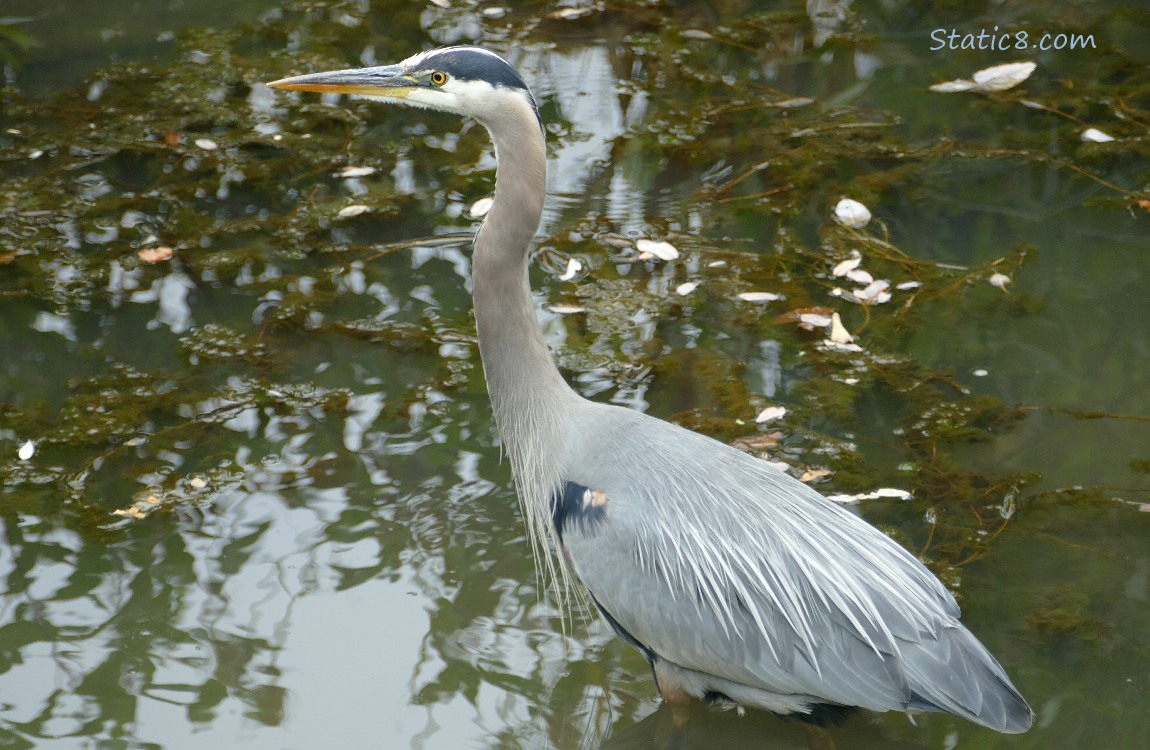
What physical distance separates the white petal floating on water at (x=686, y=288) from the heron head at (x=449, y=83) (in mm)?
1908

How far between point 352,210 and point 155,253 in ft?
2.93

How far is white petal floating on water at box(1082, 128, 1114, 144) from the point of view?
5.78 m

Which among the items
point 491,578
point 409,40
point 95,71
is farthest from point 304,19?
point 491,578

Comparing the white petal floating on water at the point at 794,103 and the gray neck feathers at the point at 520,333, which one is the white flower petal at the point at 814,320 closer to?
the gray neck feathers at the point at 520,333

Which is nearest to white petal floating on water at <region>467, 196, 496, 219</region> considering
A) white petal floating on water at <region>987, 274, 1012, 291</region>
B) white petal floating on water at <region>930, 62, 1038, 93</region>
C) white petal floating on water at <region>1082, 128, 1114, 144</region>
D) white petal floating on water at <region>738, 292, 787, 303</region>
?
white petal floating on water at <region>738, 292, 787, 303</region>

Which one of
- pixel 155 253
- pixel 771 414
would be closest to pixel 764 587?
pixel 771 414

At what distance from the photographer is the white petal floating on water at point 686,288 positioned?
5.07 m

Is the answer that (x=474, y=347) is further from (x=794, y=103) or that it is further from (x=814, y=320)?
(x=794, y=103)

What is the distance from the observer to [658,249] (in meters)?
5.31

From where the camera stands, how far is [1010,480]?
4062 millimetres

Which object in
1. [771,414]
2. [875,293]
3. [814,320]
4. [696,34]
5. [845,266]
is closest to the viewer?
[771,414]

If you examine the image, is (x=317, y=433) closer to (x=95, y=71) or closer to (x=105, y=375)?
(x=105, y=375)

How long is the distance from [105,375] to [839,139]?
364cm

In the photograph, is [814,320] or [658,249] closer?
[814,320]
